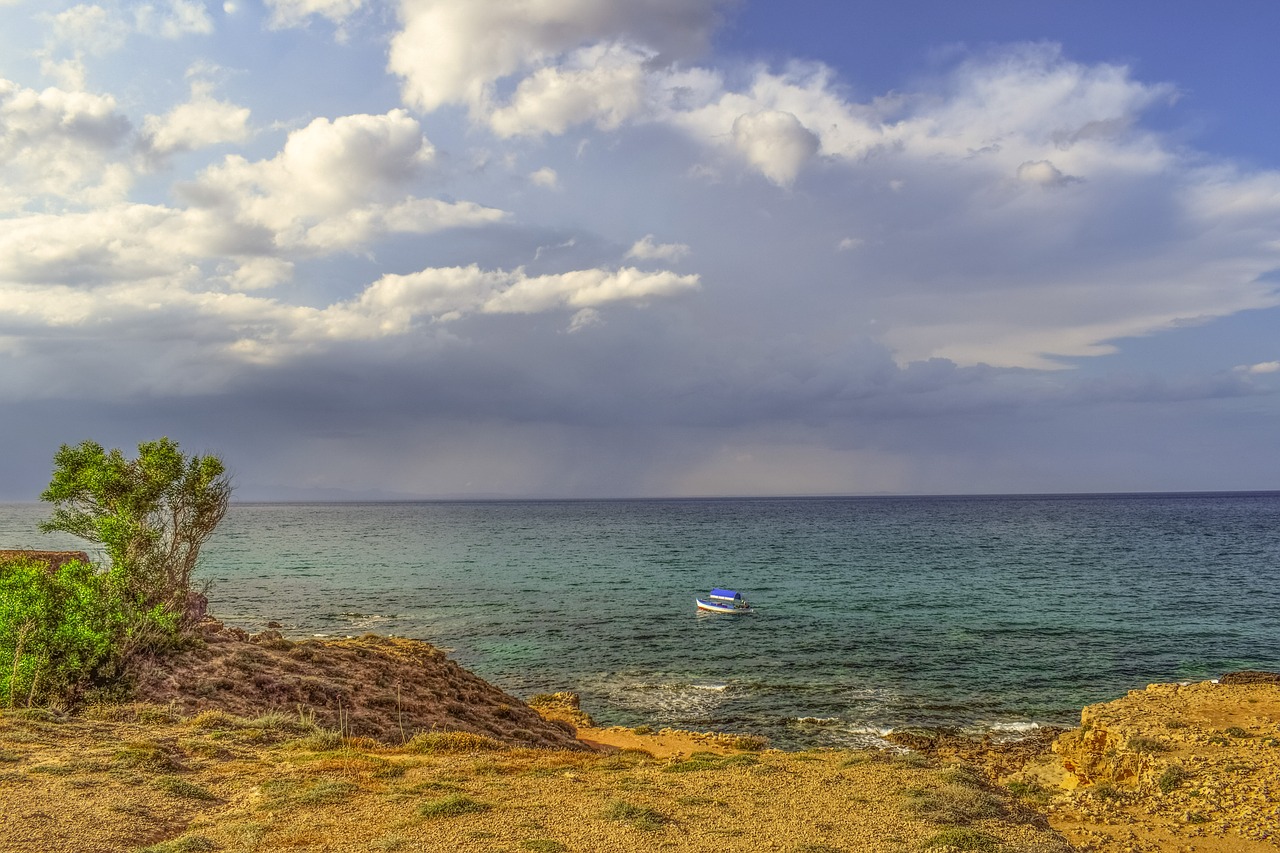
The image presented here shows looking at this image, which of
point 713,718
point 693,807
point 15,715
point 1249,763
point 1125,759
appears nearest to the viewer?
point 693,807

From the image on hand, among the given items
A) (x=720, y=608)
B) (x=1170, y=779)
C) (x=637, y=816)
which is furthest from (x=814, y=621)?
(x=637, y=816)

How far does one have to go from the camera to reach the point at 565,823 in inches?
561

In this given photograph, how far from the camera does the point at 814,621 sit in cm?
5447

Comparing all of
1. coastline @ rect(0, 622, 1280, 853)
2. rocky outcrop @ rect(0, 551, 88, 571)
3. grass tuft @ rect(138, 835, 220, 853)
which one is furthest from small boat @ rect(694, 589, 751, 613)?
grass tuft @ rect(138, 835, 220, 853)

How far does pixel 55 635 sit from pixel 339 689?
902 centimetres

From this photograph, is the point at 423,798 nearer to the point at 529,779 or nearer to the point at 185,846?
the point at 529,779

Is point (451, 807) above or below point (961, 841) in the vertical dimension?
above

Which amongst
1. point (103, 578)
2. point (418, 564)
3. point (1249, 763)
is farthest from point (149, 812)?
point (418, 564)

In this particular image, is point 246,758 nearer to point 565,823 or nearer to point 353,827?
point 353,827

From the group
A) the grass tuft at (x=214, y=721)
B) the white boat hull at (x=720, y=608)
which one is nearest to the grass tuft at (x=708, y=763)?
the grass tuft at (x=214, y=721)

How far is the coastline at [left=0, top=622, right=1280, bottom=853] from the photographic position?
44.6 ft

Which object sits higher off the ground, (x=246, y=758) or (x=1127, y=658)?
(x=246, y=758)

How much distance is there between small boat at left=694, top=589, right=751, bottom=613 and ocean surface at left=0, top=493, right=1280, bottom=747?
136cm

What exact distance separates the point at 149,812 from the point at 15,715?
9.78 m
